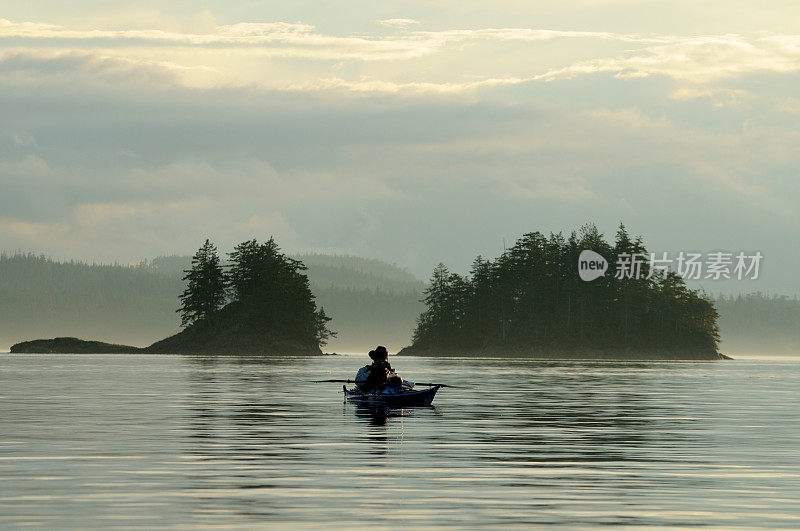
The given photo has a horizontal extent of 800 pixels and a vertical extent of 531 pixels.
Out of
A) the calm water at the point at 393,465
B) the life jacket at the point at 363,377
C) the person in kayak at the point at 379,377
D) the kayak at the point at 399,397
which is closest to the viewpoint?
the calm water at the point at 393,465

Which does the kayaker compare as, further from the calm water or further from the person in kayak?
the calm water

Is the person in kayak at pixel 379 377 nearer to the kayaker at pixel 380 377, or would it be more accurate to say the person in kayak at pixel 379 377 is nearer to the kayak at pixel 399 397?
the kayaker at pixel 380 377

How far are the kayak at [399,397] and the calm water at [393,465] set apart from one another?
1.67 m

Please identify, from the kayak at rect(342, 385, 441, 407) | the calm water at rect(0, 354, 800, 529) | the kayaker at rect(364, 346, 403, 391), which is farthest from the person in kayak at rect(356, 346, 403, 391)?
the calm water at rect(0, 354, 800, 529)

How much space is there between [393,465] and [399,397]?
27778 mm

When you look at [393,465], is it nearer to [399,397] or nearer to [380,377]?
[399,397]

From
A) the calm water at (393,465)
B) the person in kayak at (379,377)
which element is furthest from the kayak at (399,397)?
the calm water at (393,465)

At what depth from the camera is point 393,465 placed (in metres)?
30.7

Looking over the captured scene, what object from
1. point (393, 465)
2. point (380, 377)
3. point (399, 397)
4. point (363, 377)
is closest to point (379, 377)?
point (380, 377)

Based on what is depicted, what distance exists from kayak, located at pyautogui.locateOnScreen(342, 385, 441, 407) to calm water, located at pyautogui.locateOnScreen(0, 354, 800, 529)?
1.67m

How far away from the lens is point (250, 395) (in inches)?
2793

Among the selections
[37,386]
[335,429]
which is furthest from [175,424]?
[37,386]

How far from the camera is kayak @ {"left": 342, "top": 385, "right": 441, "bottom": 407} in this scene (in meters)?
58.0

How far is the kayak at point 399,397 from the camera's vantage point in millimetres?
57969
